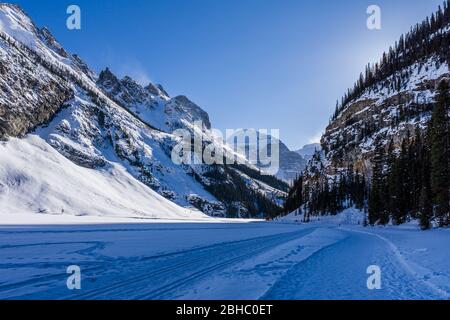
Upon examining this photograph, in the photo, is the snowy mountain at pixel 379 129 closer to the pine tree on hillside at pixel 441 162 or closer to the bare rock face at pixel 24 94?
the pine tree on hillside at pixel 441 162

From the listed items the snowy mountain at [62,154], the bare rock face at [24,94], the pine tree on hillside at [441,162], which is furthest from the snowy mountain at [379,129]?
the bare rock face at [24,94]

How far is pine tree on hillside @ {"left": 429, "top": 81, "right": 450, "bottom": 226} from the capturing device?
38688 mm

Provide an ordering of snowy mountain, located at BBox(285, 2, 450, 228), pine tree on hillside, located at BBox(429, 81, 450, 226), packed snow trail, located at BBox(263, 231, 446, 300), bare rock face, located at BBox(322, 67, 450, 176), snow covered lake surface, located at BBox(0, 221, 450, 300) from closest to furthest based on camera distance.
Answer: snow covered lake surface, located at BBox(0, 221, 450, 300), packed snow trail, located at BBox(263, 231, 446, 300), pine tree on hillside, located at BBox(429, 81, 450, 226), snowy mountain, located at BBox(285, 2, 450, 228), bare rock face, located at BBox(322, 67, 450, 176)

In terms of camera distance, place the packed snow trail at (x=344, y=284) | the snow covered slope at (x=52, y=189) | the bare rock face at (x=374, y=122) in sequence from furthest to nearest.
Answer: the bare rock face at (x=374, y=122) < the snow covered slope at (x=52, y=189) < the packed snow trail at (x=344, y=284)

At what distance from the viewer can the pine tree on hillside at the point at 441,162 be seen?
38.7 m

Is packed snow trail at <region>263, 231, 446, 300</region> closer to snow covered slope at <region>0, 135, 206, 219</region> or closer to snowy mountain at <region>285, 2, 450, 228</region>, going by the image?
snowy mountain at <region>285, 2, 450, 228</region>

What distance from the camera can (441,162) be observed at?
40.6 m

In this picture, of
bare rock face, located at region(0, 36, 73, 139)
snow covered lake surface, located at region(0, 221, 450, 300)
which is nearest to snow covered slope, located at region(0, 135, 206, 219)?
bare rock face, located at region(0, 36, 73, 139)

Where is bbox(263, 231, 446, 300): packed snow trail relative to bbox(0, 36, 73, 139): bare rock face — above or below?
below

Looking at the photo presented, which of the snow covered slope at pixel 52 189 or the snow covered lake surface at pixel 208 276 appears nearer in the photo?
the snow covered lake surface at pixel 208 276

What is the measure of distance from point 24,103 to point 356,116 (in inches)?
6326

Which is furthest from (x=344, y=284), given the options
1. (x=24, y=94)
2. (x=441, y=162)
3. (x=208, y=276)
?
(x=24, y=94)

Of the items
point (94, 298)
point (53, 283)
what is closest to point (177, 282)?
point (94, 298)

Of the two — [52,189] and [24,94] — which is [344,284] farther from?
[24,94]
